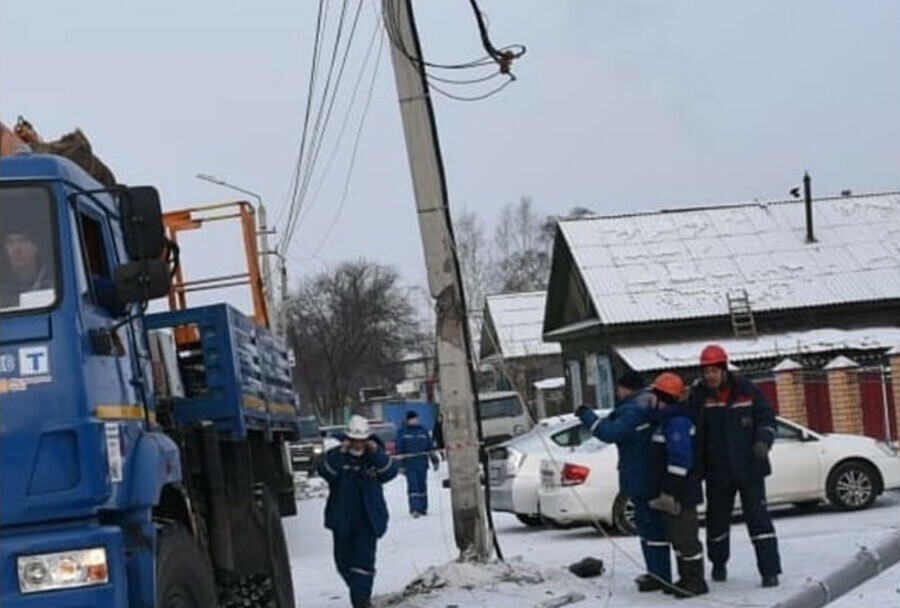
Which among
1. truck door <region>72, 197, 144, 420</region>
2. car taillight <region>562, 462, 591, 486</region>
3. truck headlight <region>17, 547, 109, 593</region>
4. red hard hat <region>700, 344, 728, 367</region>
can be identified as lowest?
car taillight <region>562, 462, 591, 486</region>

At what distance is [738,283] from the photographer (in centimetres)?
3669

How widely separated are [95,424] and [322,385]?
7213 centimetres

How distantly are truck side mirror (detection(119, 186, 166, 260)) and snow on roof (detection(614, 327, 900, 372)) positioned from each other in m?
27.2

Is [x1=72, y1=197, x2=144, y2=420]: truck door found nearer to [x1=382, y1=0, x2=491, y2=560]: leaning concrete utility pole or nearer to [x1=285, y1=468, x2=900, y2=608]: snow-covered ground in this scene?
[x1=285, y1=468, x2=900, y2=608]: snow-covered ground

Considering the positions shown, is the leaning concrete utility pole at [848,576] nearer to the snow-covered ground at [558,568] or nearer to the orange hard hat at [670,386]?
the snow-covered ground at [558,568]

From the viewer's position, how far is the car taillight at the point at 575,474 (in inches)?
635

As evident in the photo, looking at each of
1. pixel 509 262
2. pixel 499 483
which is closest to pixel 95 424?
pixel 499 483

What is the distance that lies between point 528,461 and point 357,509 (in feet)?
22.6

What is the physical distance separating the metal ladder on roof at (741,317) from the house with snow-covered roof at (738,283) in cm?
4

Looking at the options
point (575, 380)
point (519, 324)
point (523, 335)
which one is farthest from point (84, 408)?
point (519, 324)

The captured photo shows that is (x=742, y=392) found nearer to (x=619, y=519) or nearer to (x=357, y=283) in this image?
(x=619, y=519)

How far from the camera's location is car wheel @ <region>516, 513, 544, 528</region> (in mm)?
17780

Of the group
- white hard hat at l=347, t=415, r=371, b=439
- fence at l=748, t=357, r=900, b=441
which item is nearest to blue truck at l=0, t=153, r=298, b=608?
white hard hat at l=347, t=415, r=371, b=439

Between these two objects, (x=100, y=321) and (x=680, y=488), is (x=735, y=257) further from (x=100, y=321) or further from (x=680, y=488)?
(x=100, y=321)
